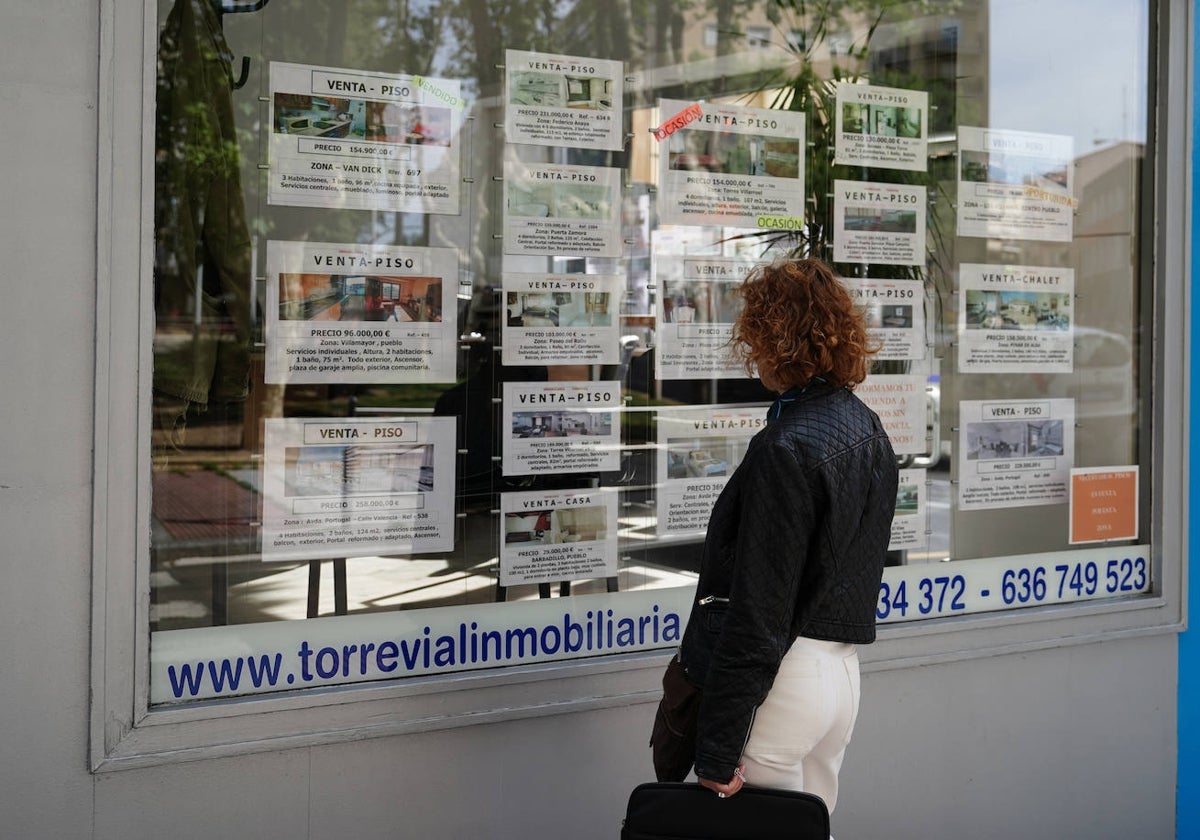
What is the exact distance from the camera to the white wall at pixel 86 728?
2.63m

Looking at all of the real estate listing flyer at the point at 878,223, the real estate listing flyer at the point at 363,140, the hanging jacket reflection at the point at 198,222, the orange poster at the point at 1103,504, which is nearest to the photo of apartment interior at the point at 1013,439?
the orange poster at the point at 1103,504

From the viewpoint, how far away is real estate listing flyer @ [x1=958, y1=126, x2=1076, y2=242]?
405 cm

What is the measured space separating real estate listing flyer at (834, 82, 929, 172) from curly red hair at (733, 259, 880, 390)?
4.92ft

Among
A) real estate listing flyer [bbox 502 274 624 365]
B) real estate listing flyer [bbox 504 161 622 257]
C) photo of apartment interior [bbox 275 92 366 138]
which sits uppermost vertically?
photo of apartment interior [bbox 275 92 366 138]

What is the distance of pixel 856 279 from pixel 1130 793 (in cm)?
212

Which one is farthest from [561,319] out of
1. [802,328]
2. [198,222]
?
[802,328]

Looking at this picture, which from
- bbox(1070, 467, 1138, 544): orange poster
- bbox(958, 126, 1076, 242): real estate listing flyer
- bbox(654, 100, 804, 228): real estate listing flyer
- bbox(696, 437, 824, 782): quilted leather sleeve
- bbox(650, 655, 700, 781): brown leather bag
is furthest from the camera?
bbox(1070, 467, 1138, 544): orange poster

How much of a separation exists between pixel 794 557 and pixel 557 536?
1271 millimetres

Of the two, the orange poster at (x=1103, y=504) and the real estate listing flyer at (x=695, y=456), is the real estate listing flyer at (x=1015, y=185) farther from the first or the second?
the real estate listing flyer at (x=695, y=456)

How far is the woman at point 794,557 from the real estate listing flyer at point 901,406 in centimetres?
145

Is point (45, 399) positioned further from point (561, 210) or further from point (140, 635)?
point (561, 210)

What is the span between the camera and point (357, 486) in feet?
10.3

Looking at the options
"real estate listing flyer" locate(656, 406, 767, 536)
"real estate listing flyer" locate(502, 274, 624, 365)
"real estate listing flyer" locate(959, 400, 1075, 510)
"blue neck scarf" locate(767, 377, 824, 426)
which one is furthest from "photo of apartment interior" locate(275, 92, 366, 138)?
"real estate listing flyer" locate(959, 400, 1075, 510)

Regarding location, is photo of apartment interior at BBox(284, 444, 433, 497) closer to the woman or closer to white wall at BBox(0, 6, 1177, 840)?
white wall at BBox(0, 6, 1177, 840)
